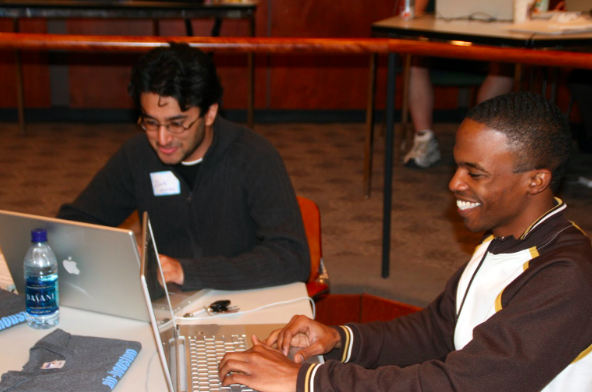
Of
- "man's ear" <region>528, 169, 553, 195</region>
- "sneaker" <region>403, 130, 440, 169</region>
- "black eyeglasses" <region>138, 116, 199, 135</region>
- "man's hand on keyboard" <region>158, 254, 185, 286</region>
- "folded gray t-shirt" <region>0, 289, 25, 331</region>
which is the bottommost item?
"sneaker" <region>403, 130, 440, 169</region>

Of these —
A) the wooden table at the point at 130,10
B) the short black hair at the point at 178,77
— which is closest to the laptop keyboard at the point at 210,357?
the short black hair at the point at 178,77

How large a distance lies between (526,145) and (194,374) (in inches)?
28.2

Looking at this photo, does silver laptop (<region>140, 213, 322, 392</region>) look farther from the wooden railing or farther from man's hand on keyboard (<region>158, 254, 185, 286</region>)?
the wooden railing

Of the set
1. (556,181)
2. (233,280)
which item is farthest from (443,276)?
(556,181)

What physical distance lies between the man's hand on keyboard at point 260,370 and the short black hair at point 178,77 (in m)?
0.84

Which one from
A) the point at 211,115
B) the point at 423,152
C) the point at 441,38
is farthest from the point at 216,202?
the point at 423,152

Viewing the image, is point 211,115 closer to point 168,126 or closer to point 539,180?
point 168,126

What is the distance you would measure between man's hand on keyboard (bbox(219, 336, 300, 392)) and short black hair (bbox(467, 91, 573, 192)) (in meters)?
0.54

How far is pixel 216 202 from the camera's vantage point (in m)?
1.92

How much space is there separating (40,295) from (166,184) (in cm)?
65

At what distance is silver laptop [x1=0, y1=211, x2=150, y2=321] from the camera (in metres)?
1.27

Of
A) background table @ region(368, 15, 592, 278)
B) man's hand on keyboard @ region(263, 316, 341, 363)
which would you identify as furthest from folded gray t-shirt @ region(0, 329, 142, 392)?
background table @ region(368, 15, 592, 278)

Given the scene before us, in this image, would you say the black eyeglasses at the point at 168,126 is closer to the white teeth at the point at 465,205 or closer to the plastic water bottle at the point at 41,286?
the plastic water bottle at the point at 41,286

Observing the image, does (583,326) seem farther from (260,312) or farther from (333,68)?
(333,68)
